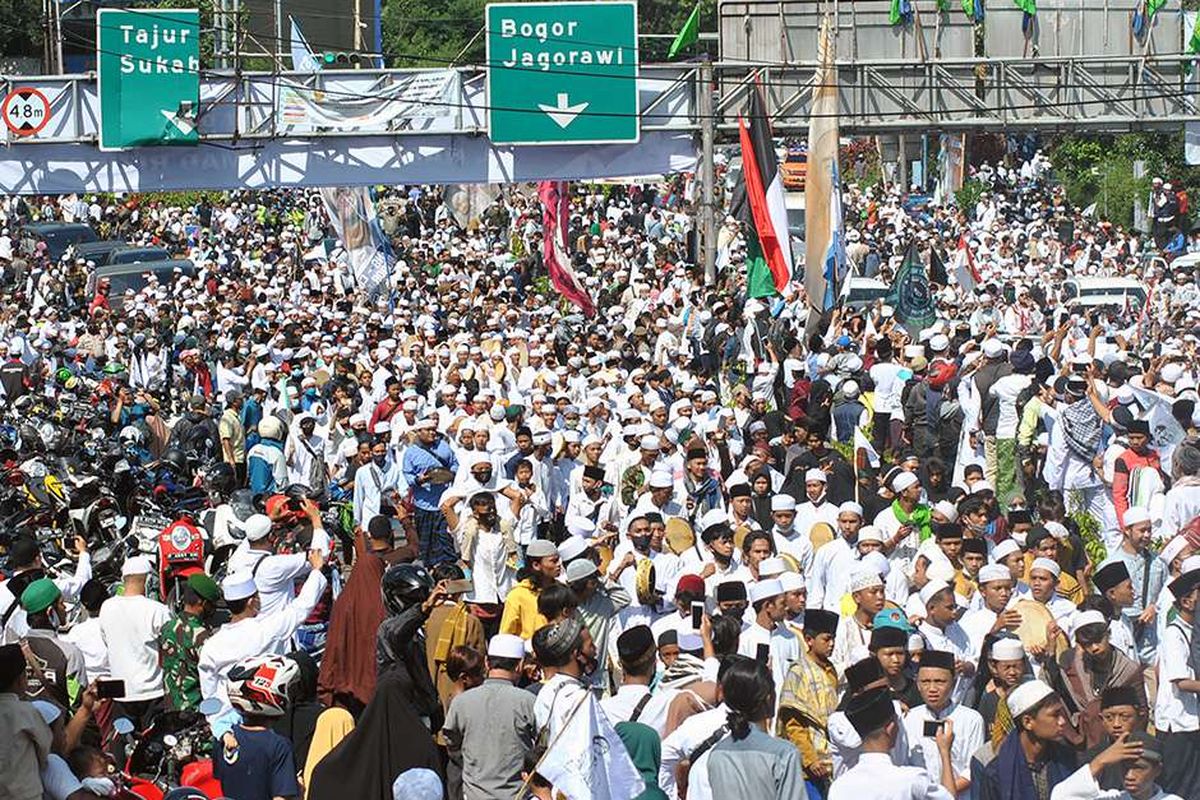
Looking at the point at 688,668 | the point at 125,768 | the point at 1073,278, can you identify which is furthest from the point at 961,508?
the point at 1073,278

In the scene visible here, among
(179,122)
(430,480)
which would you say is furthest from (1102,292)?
(430,480)

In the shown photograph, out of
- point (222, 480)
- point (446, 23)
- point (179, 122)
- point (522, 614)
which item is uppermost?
point (446, 23)

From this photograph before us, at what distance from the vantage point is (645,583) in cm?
1160

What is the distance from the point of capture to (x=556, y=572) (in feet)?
36.4

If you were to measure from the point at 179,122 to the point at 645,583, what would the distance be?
760 inches

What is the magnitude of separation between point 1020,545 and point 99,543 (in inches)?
287

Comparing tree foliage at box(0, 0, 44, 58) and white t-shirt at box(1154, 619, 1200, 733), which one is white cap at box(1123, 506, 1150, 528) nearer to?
white t-shirt at box(1154, 619, 1200, 733)

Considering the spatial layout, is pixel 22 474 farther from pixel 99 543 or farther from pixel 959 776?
pixel 959 776

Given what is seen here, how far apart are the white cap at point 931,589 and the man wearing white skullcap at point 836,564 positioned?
1137mm

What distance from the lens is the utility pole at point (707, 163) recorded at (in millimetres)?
29375

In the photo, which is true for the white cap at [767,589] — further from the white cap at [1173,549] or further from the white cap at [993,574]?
the white cap at [1173,549]

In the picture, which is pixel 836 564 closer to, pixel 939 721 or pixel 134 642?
pixel 939 721

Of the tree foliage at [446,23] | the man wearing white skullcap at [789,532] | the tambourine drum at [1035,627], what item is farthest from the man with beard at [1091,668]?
the tree foliage at [446,23]

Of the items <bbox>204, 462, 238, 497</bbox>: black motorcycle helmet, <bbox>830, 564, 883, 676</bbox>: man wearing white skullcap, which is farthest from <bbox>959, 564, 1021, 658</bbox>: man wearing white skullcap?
<bbox>204, 462, 238, 497</bbox>: black motorcycle helmet
